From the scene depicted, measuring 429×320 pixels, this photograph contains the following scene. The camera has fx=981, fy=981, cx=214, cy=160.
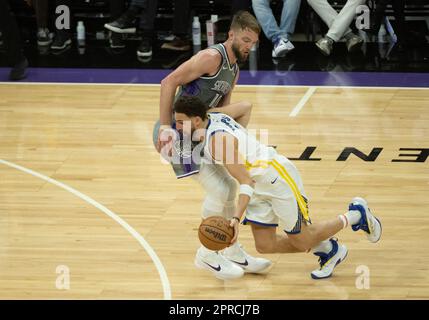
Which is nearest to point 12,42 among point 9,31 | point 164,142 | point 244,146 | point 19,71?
point 9,31

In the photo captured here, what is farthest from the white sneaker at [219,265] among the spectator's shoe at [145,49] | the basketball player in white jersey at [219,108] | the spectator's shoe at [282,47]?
the spectator's shoe at [145,49]

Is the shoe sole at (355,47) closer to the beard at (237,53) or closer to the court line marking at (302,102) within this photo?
the court line marking at (302,102)

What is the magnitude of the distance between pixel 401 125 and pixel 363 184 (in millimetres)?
1609

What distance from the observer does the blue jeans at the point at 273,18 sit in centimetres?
1241

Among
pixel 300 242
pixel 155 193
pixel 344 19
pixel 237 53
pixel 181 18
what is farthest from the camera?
pixel 181 18

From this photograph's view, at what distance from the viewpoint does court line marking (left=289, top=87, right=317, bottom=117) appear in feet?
34.3

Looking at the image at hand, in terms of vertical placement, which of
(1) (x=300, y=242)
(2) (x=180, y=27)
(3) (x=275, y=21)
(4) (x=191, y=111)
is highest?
(4) (x=191, y=111)

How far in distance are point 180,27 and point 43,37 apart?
6.16ft

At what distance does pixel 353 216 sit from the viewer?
6898 mm

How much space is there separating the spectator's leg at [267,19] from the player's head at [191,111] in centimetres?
618

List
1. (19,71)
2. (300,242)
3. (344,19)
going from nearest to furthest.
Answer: (300,242), (19,71), (344,19)

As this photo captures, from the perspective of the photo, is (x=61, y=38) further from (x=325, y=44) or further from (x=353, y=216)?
(x=353, y=216)

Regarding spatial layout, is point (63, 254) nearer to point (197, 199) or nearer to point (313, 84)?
point (197, 199)

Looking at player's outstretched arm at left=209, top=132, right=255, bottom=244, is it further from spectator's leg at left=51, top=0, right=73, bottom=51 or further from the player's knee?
spectator's leg at left=51, top=0, right=73, bottom=51
